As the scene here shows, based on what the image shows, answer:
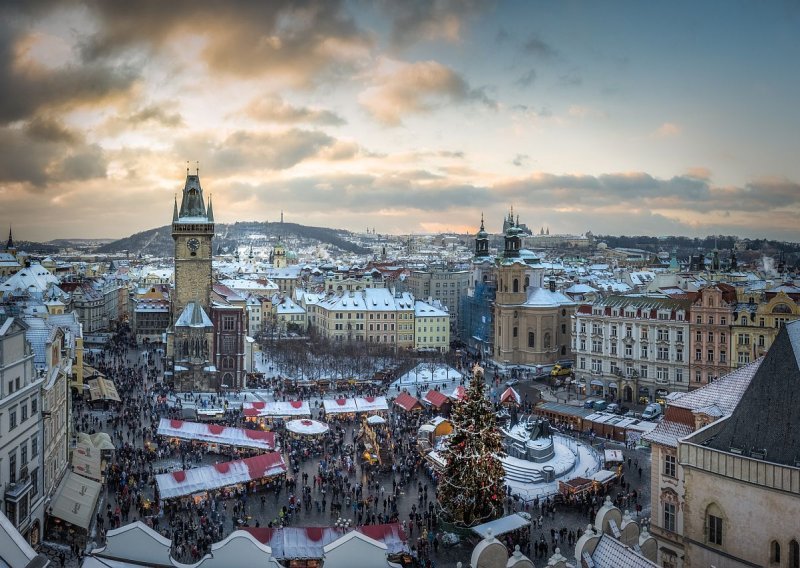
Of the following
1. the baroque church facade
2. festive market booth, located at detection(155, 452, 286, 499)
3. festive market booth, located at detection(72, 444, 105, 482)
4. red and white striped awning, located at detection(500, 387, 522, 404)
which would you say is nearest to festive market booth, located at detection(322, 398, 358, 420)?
red and white striped awning, located at detection(500, 387, 522, 404)

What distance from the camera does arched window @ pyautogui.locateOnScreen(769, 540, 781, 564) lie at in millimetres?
18016

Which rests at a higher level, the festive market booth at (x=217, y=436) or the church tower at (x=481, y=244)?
the church tower at (x=481, y=244)

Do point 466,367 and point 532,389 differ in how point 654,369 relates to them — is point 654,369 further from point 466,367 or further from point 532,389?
point 466,367

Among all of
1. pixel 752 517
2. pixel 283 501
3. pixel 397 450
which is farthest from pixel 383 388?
pixel 752 517

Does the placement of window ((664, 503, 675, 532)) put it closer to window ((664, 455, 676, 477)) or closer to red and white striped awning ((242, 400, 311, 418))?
window ((664, 455, 676, 477))

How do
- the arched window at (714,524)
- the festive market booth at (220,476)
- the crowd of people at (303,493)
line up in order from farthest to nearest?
the festive market booth at (220,476) < the crowd of people at (303,493) < the arched window at (714,524)

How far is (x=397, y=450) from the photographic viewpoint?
39.5 m

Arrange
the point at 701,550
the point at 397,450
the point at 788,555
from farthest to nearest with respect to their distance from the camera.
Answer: the point at 397,450
the point at 701,550
the point at 788,555

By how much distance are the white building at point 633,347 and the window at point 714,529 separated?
33.9m

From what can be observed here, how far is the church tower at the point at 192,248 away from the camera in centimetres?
6506

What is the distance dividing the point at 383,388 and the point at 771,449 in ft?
141

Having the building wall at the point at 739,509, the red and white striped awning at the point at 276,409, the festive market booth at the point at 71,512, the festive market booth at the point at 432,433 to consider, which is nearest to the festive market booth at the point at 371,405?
the red and white striped awning at the point at 276,409

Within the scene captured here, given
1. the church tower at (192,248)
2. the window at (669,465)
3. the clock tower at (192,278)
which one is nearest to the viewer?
the window at (669,465)

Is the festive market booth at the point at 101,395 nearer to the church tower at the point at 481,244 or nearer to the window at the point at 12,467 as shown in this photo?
the window at the point at 12,467
